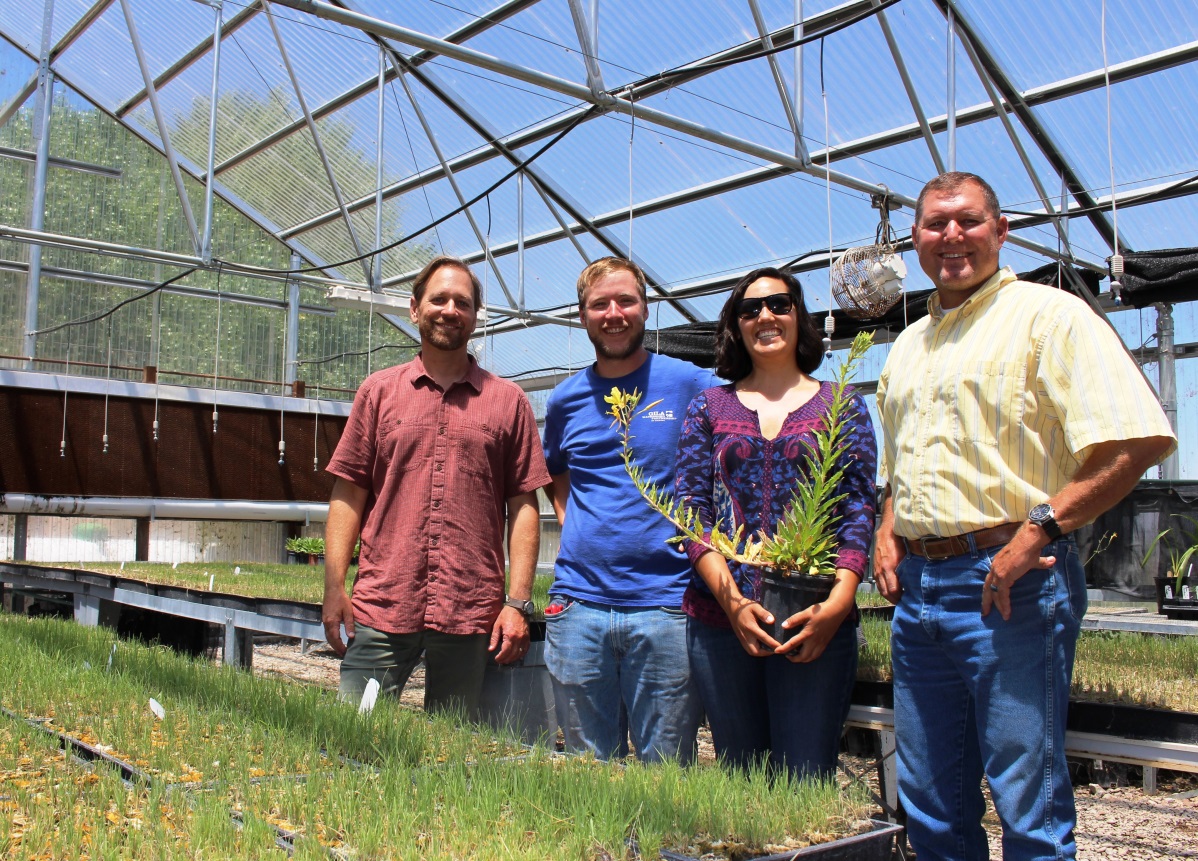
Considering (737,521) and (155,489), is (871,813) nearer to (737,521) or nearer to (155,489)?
(737,521)

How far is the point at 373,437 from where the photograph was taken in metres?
2.38

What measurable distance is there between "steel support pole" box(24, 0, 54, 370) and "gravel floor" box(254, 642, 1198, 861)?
33.5 feet

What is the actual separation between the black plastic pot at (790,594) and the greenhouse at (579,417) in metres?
0.01

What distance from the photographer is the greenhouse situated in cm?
148

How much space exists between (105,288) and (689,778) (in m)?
13.2

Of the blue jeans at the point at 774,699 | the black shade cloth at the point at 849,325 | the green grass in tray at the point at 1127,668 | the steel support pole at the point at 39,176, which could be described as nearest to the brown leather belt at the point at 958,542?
the blue jeans at the point at 774,699

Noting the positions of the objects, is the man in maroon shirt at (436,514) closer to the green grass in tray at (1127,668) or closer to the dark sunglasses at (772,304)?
the dark sunglasses at (772,304)

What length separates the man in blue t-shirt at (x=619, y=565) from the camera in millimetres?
2016

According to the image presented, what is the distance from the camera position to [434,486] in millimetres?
2285

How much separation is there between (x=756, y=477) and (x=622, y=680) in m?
0.53

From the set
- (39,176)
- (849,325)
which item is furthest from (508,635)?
(39,176)

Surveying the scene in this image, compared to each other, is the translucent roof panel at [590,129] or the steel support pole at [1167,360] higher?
the translucent roof panel at [590,129]

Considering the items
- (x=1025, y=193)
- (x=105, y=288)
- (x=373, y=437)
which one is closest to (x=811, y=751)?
(x=373, y=437)

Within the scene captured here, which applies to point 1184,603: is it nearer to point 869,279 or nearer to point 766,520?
point 869,279
